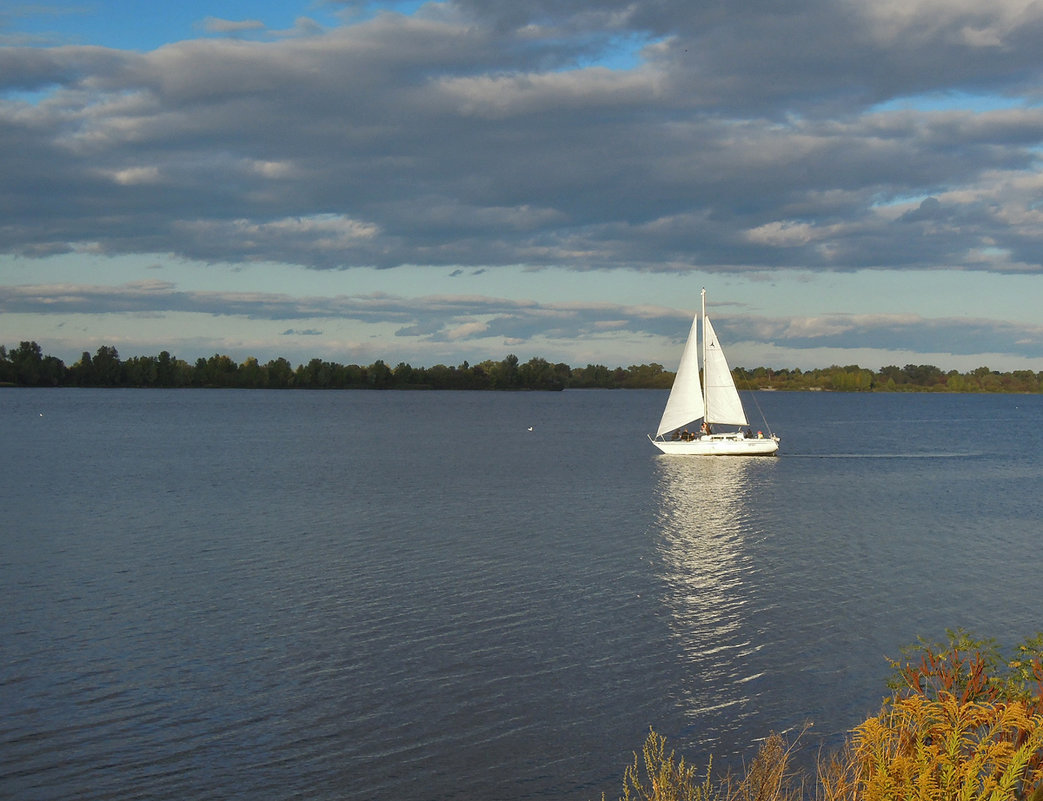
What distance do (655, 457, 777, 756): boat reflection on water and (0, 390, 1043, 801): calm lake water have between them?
116 mm

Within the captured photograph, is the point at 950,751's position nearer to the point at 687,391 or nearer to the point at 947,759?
the point at 947,759

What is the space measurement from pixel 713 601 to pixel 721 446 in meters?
53.6

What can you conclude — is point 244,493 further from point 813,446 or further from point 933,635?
point 813,446

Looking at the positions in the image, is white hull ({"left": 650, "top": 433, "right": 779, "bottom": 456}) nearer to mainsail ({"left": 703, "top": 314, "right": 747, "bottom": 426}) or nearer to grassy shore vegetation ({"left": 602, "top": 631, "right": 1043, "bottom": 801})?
mainsail ({"left": 703, "top": 314, "right": 747, "bottom": 426})

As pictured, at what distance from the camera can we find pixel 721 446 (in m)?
84.9

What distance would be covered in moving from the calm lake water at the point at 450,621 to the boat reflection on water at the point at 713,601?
0.38 feet

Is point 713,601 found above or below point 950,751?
below

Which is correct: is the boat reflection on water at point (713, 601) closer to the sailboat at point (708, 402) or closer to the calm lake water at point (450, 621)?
the calm lake water at point (450, 621)

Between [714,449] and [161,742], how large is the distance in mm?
69865

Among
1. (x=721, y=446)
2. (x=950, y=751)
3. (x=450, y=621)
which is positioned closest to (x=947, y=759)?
(x=950, y=751)

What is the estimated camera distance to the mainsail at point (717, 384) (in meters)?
85.4

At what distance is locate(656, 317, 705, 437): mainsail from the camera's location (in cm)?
8581

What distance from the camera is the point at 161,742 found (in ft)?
63.2

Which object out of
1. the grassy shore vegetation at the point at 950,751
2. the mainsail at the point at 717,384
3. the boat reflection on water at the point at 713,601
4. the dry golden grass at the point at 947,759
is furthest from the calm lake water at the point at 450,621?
the mainsail at the point at 717,384
